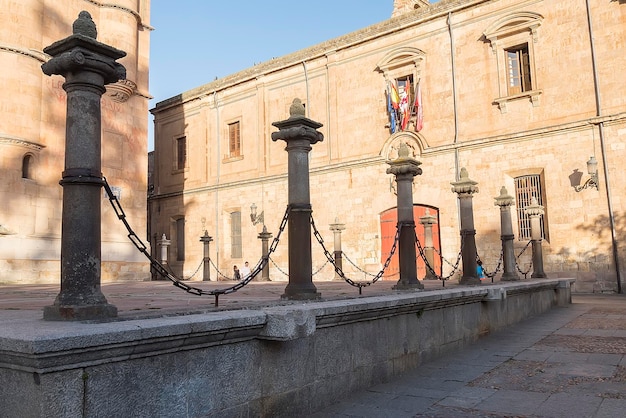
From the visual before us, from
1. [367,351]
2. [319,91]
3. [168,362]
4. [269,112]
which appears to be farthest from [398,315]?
[269,112]

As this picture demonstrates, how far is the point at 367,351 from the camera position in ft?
18.6

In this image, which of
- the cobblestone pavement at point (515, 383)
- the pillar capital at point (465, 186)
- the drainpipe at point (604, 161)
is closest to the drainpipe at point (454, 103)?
the drainpipe at point (604, 161)

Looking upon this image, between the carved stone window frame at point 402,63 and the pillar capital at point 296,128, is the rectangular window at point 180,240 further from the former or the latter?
the pillar capital at point 296,128

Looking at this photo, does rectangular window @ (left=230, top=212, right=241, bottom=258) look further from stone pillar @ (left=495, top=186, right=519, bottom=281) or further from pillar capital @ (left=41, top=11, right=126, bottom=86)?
pillar capital @ (left=41, top=11, right=126, bottom=86)

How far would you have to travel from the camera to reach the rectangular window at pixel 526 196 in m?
17.8

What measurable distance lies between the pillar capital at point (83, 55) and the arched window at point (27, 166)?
14.0 metres

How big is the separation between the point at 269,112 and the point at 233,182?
381cm

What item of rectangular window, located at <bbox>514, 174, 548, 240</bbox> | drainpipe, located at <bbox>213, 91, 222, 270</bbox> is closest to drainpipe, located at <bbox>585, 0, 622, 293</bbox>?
rectangular window, located at <bbox>514, 174, 548, 240</bbox>

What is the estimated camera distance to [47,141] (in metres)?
17.0

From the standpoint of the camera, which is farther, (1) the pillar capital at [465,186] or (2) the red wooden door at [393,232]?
(2) the red wooden door at [393,232]

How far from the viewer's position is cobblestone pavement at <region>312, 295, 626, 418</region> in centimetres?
480

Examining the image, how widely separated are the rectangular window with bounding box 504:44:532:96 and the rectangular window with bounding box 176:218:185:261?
17.7 metres

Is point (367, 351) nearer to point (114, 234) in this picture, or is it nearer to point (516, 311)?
point (516, 311)

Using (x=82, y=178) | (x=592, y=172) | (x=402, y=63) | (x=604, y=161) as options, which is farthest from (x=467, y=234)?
(x=402, y=63)
